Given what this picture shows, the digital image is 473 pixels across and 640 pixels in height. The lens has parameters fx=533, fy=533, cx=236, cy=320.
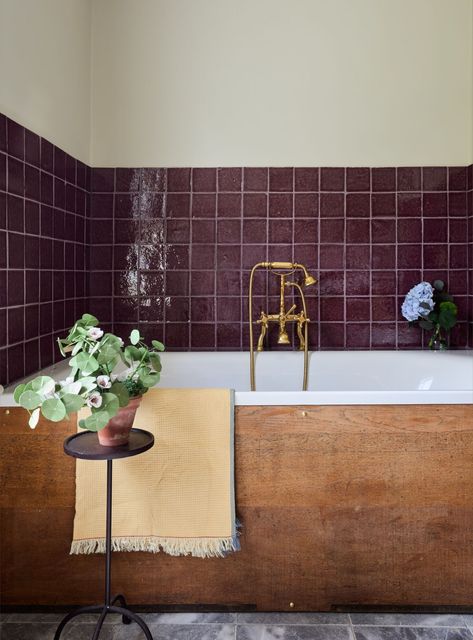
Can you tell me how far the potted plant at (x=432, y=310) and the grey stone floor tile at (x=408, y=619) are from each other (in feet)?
4.21

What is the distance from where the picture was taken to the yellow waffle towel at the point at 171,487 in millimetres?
1549

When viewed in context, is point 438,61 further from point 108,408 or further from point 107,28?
point 108,408

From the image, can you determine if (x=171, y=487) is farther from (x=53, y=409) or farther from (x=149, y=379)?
(x=53, y=409)

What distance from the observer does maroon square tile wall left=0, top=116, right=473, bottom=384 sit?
2.61 metres

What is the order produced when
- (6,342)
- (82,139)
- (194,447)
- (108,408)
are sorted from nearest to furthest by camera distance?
(108,408) → (194,447) → (6,342) → (82,139)

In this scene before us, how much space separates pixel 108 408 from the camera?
1.27 meters

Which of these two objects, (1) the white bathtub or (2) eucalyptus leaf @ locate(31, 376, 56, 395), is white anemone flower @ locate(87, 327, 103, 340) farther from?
Result: (1) the white bathtub

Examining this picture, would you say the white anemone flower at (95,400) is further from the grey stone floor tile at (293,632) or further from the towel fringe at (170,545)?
the grey stone floor tile at (293,632)

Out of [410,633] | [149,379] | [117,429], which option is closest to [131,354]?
[149,379]

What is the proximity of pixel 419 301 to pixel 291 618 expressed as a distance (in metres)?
1.50

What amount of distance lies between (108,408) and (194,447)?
38 cm

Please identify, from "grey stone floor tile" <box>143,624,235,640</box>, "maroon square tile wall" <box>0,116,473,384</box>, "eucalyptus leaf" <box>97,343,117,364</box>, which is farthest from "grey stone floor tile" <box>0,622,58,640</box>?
"maroon square tile wall" <box>0,116,473,384</box>

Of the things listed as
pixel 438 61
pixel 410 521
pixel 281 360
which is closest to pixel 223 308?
pixel 281 360

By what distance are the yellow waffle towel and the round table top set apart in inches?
5.0
